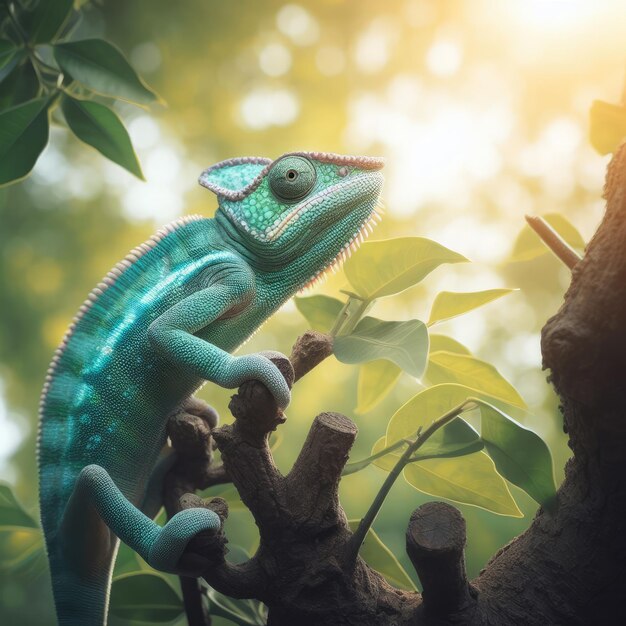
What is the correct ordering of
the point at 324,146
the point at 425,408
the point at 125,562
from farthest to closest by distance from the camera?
the point at 324,146
the point at 125,562
the point at 425,408

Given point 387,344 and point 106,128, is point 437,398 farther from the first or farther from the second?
point 106,128

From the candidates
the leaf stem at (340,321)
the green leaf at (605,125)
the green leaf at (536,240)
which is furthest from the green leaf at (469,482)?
the green leaf at (605,125)

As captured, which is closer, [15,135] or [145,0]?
[15,135]

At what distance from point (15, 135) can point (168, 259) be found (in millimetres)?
494

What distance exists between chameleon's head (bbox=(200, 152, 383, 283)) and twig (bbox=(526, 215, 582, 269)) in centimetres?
39

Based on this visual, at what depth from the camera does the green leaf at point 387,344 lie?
1184 millimetres

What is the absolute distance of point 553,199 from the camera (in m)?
3.93

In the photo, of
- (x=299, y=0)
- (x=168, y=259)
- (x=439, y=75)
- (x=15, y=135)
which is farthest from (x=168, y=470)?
(x=299, y=0)

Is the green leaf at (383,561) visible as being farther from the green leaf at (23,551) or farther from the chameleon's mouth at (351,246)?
the green leaf at (23,551)

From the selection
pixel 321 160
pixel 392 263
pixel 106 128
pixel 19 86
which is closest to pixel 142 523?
pixel 392 263

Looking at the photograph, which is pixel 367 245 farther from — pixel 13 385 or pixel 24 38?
pixel 13 385

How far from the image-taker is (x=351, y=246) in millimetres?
1635

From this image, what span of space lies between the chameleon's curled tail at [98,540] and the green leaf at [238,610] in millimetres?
304

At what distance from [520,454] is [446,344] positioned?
50cm
